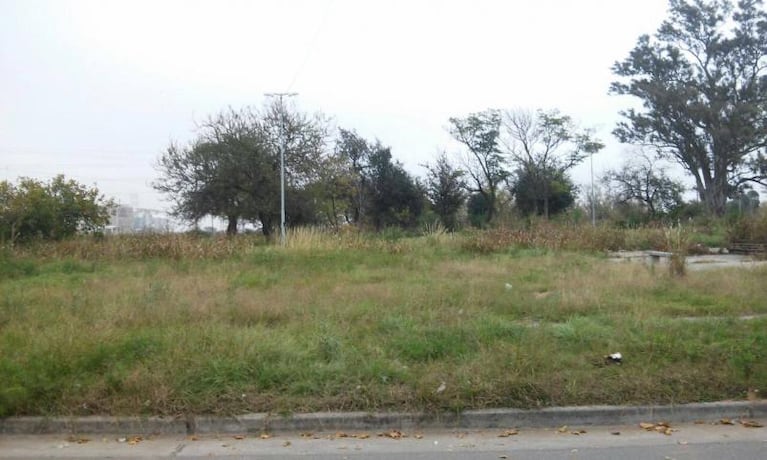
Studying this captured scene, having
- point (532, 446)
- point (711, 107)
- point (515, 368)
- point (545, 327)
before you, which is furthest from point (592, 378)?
point (711, 107)

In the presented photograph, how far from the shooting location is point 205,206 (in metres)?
37.1

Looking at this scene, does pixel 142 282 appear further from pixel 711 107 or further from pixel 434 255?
pixel 711 107

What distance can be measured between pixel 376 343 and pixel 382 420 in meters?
1.83

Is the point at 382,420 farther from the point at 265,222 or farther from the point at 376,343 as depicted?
the point at 265,222

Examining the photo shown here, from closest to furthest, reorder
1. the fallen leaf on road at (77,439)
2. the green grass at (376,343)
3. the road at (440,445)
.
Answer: the road at (440,445) < the fallen leaf on road at (77,439) < the green grass at (376,343)

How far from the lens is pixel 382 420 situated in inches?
213

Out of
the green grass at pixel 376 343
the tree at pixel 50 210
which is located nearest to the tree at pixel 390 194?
the tree at pixel 50 210

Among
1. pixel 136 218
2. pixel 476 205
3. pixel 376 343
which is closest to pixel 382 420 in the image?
pixel 376 343

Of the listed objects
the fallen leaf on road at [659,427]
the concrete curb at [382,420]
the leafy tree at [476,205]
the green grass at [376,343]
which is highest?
the leafy tree at [476,205]

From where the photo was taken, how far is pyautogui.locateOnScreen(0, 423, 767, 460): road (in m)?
4.78

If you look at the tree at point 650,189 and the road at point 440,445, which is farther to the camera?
the tree at point 650,189

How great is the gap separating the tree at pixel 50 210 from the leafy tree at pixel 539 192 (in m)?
33.9

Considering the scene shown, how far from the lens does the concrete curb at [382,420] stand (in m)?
5.32

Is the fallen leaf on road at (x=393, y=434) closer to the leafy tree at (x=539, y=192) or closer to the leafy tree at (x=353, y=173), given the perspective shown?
the leafy tree at (x=353, y=173)
